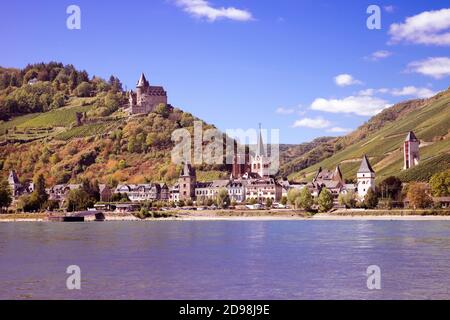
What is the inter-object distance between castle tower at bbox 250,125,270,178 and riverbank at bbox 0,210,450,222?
45195 mm

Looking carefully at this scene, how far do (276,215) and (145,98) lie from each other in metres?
82.6

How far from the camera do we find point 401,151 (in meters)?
151

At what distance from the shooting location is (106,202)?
11788cm

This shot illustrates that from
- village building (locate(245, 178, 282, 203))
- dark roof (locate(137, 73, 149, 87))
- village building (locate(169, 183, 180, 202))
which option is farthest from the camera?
dark roof (locate(137, 73, 149, 87))

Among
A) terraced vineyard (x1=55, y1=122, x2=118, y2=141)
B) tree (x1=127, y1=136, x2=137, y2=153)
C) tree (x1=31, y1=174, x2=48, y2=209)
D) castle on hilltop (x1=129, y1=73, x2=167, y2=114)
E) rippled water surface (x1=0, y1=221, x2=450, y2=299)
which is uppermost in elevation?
castle on hilltop (x1=129, y1=73, x2=167, y2=114)

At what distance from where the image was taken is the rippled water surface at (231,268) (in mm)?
25000

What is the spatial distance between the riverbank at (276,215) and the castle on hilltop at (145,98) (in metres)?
64.2

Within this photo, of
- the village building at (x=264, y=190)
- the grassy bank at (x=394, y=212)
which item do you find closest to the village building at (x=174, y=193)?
the village building at (x=264, y=190)

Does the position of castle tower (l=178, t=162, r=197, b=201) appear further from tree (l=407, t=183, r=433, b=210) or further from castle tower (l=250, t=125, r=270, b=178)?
tree (l=407, t=183, r=433, b=210)

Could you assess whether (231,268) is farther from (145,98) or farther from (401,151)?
(145,98)

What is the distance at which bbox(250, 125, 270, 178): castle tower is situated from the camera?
144875 millimetres

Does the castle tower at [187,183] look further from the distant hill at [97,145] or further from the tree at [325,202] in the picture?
the tree at [325,202]

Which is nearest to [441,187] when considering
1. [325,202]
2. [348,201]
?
[348,201]

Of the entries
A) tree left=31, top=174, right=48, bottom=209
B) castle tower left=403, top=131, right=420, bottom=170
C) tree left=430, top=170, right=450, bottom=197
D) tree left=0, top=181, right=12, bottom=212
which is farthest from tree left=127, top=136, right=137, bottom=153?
tree left=430, top=170, right=450, bottom=197
